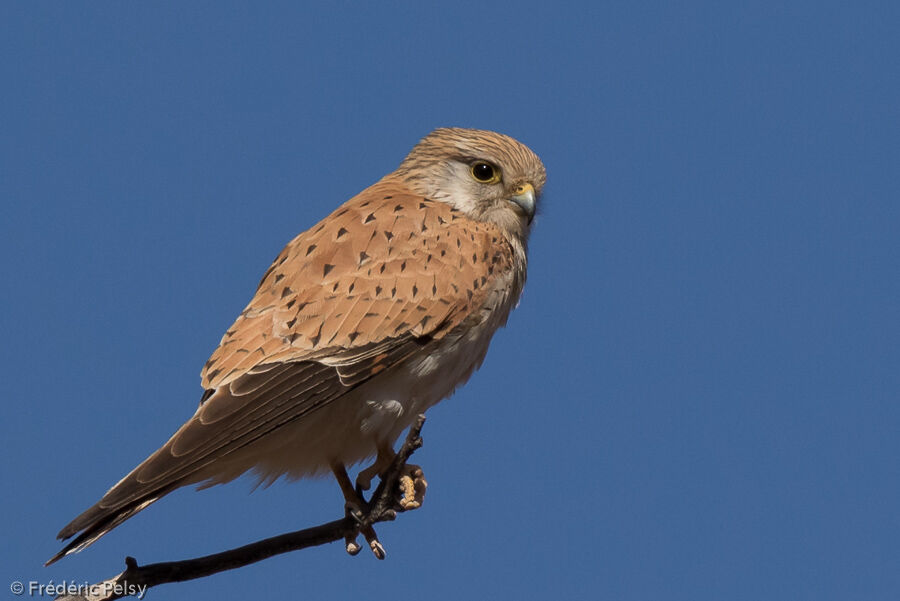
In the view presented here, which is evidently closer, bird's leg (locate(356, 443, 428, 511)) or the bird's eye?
bird's leg (locate(356, 443, 428, 511))

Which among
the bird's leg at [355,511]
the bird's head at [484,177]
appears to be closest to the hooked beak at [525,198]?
the bird's head at [484,177]

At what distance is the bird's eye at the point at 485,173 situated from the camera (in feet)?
19.7

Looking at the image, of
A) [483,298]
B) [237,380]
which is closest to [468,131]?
[483,298]

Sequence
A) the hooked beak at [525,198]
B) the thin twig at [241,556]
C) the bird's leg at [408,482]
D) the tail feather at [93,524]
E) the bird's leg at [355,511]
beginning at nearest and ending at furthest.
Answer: the tail feather at [93,524] → the thin twig at [241,556] → the bird's leg at [408,482] → the bird's leg at [355,511] → the hooked beak at [525,198]

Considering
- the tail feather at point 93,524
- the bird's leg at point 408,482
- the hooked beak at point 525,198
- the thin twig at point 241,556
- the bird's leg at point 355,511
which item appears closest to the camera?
the tail feather at point 93,524

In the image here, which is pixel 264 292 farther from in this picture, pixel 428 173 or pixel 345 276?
pixel 428 173

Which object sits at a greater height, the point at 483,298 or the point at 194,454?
the point at 483,298

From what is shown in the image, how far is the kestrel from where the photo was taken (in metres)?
4.73

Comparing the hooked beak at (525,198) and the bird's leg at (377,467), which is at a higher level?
the hooked beak at (525,198)

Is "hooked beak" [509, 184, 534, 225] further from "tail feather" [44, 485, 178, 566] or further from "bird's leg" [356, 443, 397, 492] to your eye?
"tail feather" [44, 485, 178, 566]

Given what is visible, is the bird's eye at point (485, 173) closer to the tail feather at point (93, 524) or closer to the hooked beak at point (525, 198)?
the hooked beak at point (525, 198)

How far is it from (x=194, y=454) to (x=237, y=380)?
1.26 ft

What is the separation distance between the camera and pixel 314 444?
5.19m

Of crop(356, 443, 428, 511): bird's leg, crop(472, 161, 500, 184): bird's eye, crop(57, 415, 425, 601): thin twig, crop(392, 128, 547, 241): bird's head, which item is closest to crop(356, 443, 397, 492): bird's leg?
crop(356, 443, 428, 511): bird's leg
